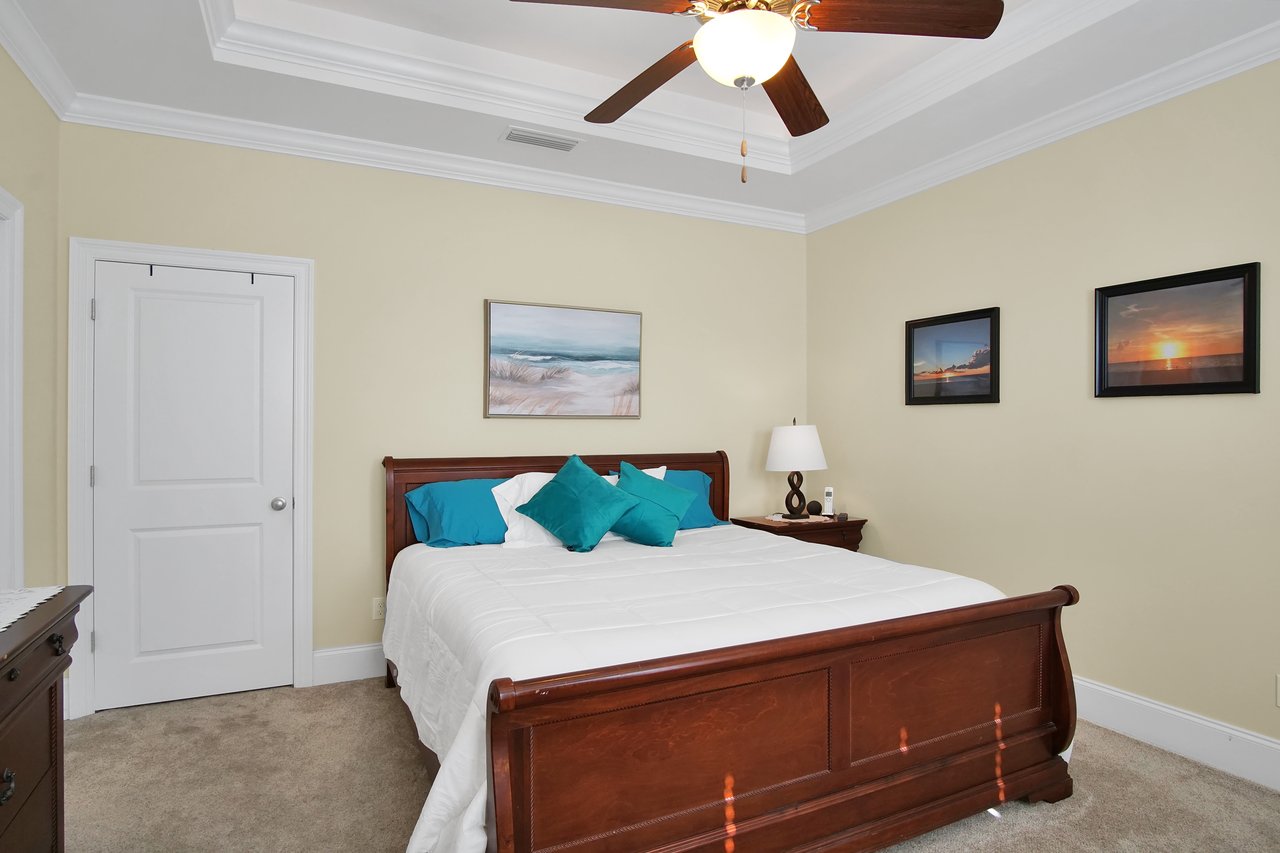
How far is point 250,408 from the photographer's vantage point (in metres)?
3.42

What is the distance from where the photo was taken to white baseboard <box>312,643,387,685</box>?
3.53 metres

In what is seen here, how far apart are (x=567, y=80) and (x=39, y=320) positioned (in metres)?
2.48

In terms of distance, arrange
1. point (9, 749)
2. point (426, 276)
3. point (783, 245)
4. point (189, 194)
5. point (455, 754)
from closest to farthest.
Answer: point (9, 749) → point (455, 754) → point (189, 194) → point (426, 276) → point (783, 245)

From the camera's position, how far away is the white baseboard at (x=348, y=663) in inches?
139

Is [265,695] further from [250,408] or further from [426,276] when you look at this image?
[426,276]

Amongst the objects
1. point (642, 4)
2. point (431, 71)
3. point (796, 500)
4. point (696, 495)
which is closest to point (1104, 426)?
point (796, 500)

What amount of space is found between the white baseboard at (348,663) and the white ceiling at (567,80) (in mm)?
2456

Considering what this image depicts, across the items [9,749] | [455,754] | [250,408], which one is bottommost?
[455,754]

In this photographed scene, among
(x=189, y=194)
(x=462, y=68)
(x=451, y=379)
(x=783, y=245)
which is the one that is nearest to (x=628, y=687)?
(x=451, y=379)

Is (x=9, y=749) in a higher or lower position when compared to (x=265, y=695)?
higher

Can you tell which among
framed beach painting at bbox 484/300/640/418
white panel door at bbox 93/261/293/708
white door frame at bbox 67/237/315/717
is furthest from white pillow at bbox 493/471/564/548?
white door frame at bbox 67/237/315/717

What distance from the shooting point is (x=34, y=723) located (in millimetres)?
1577

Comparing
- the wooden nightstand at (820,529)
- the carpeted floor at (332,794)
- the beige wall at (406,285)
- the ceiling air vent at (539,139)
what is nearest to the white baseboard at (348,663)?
the beige wall at (406,285)

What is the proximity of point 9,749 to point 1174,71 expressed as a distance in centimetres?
417
